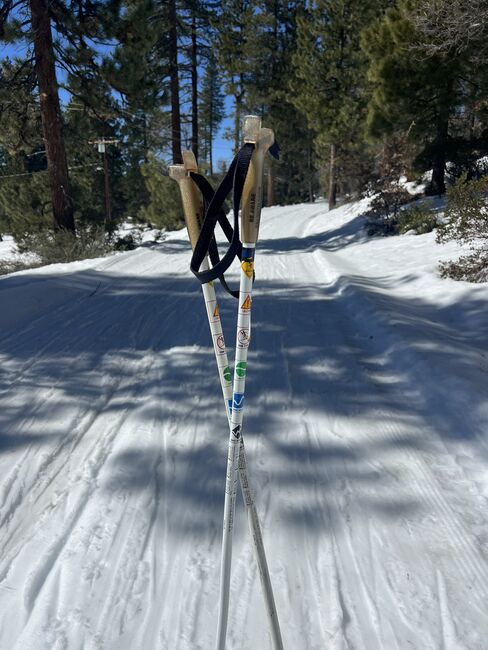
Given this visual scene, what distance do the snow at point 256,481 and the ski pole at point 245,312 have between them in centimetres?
19

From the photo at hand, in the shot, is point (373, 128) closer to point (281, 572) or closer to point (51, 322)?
point (51, 322)

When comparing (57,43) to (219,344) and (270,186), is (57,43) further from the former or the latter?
(270,186)

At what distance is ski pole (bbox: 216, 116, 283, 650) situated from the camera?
1.41m

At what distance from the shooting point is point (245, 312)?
155 cm

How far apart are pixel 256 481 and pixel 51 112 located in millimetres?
10925

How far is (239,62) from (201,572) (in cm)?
3073

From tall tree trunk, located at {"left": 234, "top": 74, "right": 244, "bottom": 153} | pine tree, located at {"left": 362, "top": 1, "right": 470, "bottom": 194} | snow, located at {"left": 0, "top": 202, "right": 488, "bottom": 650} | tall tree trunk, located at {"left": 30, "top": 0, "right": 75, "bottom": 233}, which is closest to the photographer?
snow, located at {"left": 0, "top": 202, "right": 488, "bottom": 650}

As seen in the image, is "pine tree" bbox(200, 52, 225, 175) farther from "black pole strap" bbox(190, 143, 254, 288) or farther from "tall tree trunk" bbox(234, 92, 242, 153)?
"black pole strap" bbox(190, 143, 254, 288)

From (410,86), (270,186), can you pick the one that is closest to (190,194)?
A: (410,86)

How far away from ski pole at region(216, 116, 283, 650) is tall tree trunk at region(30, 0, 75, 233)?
11068mm

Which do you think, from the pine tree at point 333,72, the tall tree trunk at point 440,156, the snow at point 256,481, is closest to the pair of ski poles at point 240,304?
the snow at point 256,481

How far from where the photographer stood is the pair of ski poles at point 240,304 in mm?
1416

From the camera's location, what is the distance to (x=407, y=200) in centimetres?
1312

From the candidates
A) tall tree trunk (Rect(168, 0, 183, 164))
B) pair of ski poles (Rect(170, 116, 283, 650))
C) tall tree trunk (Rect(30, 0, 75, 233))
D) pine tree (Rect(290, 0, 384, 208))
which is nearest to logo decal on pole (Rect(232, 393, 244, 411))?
pair of ski poles (Rect(170, 116, 283, 650))
